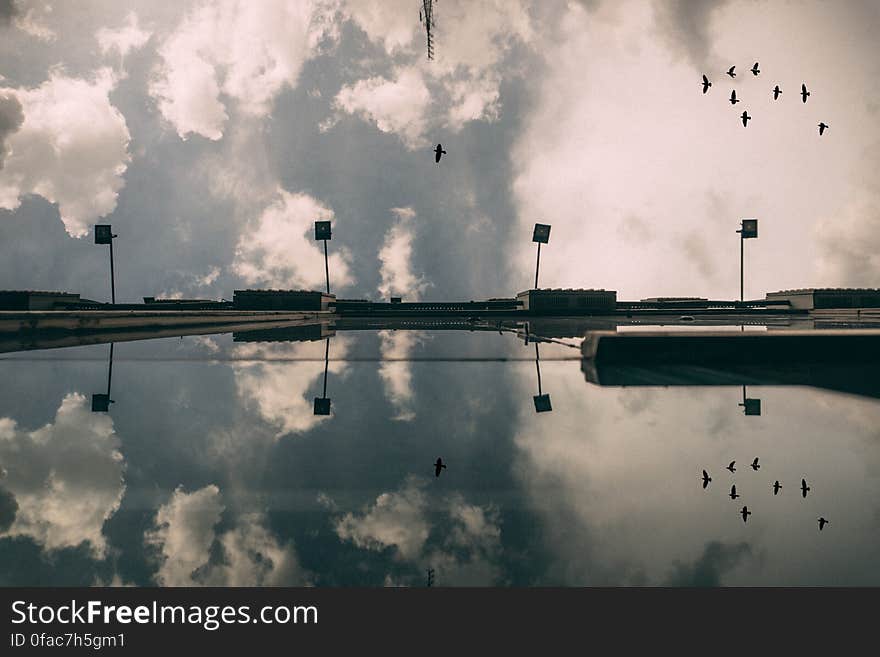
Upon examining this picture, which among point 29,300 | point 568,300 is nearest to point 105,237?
point 29,300

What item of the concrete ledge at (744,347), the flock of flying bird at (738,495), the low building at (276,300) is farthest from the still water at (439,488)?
the low building at (276,300)

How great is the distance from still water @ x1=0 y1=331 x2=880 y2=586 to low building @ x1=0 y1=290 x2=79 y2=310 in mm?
38609

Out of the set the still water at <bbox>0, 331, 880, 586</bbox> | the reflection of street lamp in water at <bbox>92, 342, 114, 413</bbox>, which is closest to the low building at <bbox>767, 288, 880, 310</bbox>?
the still water at <bbox>0, 331, 880, 586</bbox>

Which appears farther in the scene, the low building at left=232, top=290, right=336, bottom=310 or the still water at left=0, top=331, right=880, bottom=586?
the low building at left=232, top=290, right=336, bottom=310

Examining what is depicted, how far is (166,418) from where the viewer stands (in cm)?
649

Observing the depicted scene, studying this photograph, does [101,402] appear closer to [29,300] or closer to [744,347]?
[744,347]

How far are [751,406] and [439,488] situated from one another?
4977 millimetres

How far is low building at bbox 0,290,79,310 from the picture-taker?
37719 mm

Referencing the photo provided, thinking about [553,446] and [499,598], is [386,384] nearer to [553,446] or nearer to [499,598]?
[553,446]

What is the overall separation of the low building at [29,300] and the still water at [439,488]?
127ft

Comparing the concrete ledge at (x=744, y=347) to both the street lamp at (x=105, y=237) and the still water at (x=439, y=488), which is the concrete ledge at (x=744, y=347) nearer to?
the still water at (x=439, y=488)

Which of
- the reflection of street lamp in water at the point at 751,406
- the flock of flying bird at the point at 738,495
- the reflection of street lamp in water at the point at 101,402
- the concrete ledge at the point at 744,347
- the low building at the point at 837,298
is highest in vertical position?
the low building at the point at 837,298

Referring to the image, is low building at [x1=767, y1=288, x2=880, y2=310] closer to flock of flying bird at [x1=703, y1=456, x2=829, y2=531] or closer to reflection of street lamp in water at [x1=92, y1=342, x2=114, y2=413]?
flock of flying bird at [x1=703, y1=456, x2=829, y2=531]

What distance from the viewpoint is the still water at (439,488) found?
3.00 m
